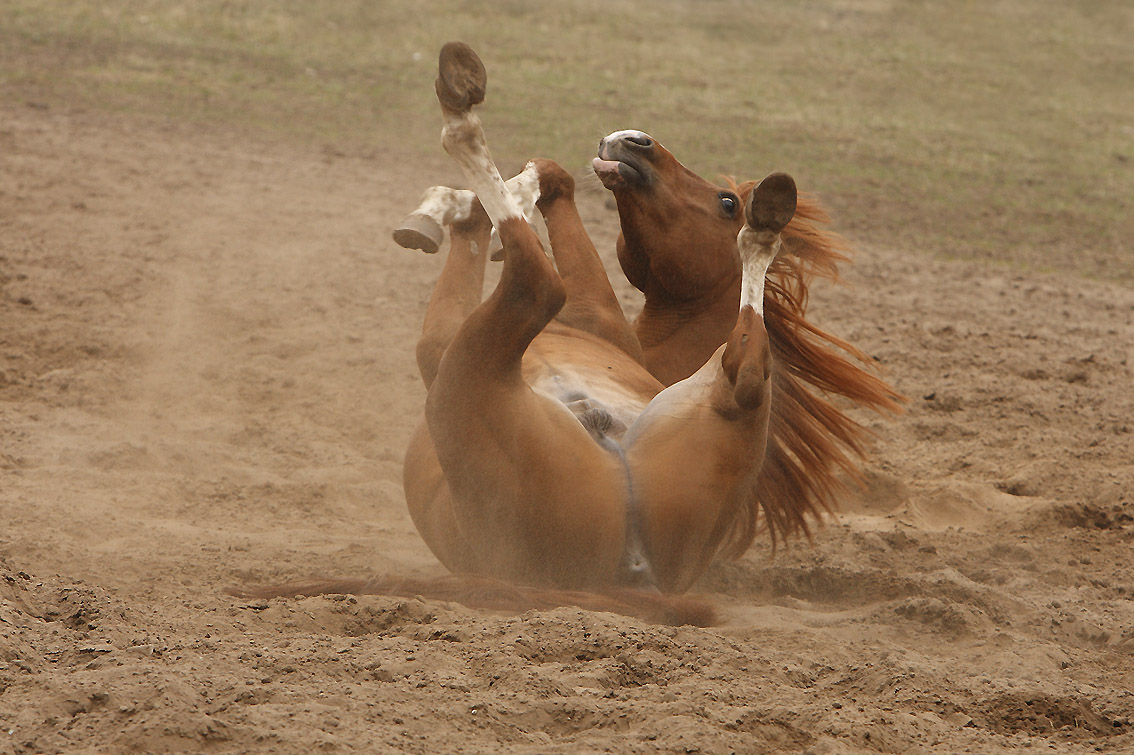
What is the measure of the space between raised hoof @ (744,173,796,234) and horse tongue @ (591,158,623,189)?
529mm

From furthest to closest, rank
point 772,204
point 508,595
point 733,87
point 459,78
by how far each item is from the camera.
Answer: point 733,87
point 772,204
point 459,78
point 508,595

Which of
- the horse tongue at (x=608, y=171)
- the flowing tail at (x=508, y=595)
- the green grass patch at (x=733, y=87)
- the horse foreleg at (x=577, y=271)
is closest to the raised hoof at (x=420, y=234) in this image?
the horse foreleg at (x=577, y=271)

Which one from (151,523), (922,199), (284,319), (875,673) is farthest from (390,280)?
(922,199)

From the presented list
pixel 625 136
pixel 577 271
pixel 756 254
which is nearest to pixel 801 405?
pixel 756 254

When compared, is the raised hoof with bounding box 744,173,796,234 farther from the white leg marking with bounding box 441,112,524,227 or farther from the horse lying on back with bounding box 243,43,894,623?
the white leg marking with bounding box 441,112,524,227

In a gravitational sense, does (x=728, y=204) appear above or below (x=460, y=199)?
above

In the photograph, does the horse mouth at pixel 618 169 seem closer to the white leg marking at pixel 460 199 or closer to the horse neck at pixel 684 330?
the white leg marking at pixel 460 199

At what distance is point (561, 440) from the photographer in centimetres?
290

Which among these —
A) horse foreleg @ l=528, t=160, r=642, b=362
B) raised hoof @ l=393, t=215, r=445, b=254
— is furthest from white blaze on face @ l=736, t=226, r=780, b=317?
raised hoof @ l=393, t=215, r=445, b=254

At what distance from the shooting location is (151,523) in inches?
143

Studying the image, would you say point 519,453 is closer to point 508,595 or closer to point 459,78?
point 508,595

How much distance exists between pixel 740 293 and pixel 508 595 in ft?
4.31

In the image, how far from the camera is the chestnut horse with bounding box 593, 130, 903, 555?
11.8ft

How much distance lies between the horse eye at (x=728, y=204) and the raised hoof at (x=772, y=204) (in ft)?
1.46
